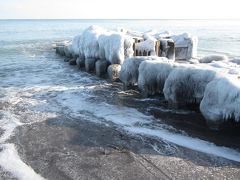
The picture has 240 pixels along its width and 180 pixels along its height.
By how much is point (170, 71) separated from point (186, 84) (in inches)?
58.6

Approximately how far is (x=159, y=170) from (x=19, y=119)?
6.05m

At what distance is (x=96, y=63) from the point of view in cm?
2084

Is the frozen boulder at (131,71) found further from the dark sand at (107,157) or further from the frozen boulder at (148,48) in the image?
the dark sand at (107,157)

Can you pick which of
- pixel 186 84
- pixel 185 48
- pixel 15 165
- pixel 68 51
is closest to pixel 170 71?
pixel 186 84

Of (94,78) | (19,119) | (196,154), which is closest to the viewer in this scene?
(196,154)

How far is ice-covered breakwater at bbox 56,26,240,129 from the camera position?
10.9 m

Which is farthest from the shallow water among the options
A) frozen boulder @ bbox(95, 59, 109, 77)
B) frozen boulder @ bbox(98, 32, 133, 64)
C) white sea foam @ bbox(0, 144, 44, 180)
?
frozen boulder @ bbox(98, 32, 133, 64)

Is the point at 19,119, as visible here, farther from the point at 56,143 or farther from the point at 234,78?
the point at 234,78

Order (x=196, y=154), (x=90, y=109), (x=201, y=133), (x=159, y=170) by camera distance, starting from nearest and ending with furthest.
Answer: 1. (x=159, y=170)
2. (x=196, y=154)
3. (x=201, y=133)
4. (x=90, y=109)

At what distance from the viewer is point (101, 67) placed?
2030 cm

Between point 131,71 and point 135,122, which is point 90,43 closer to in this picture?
point 131,71

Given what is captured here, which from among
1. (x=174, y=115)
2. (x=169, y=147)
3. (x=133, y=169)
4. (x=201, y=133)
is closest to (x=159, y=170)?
(x=133, y=169)

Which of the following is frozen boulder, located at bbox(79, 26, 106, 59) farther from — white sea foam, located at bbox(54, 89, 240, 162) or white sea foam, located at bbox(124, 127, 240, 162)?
white sea foam, located at bbox(124, 127, 240, 162)

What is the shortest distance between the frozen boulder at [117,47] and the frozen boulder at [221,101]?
8752 mm
